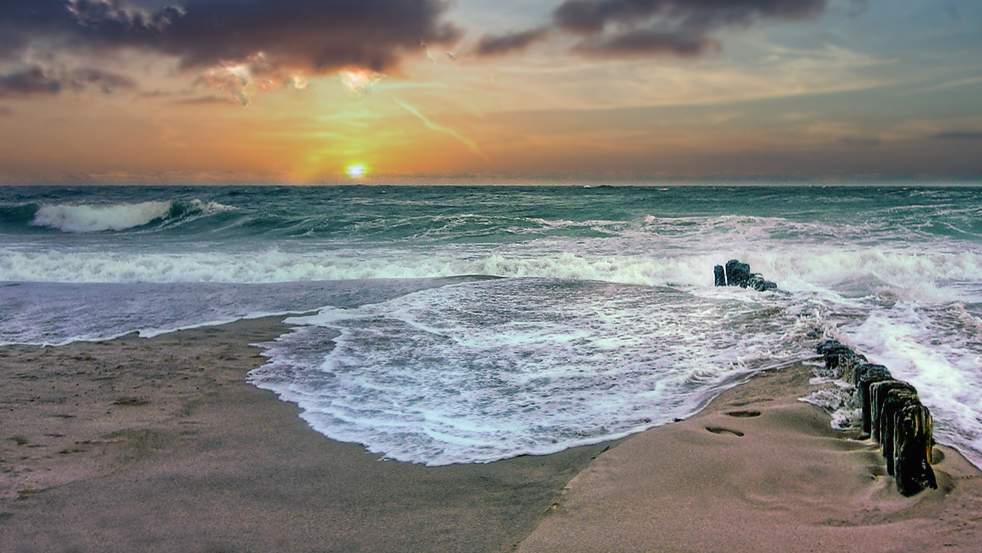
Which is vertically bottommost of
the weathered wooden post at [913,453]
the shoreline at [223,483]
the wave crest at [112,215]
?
the shoreline at [223,483]

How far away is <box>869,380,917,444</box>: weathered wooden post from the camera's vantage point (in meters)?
2.79

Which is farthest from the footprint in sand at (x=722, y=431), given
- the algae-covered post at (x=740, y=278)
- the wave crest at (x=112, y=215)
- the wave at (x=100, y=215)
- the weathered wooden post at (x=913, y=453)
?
the wave crest at (x=112, y=215)

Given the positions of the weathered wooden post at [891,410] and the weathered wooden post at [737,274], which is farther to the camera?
the weathered wooden post at [737,274]

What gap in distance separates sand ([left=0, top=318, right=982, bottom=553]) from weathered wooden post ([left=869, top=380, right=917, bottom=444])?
4.8 inches

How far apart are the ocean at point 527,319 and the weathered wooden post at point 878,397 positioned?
0.41m

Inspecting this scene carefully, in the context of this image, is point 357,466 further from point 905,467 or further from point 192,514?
point 905,467

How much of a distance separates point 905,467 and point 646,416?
4.97 feet

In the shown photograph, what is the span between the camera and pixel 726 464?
2939 millimetres

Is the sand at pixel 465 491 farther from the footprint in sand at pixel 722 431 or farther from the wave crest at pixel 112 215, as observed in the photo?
the wave crest at pixel 112 215

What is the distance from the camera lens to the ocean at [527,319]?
3941 mm

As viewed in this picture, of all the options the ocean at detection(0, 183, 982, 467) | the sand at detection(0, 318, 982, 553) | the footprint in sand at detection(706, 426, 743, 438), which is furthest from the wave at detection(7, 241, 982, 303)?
the sand at detection(0, 318, 982, 553)

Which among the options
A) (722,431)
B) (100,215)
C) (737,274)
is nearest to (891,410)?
(722,431)

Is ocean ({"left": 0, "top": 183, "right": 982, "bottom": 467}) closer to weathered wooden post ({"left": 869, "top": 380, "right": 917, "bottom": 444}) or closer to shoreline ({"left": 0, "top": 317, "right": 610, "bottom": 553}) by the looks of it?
shoreline ({"left": 0, "top": 317, "right": 610, "bottom": 553})

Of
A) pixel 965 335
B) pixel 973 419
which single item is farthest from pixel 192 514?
pixel 965 335
